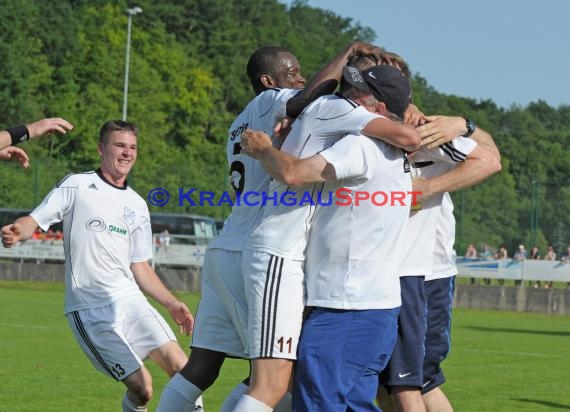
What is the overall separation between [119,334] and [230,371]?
534cm

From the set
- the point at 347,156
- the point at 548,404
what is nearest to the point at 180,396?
the point at 347,156

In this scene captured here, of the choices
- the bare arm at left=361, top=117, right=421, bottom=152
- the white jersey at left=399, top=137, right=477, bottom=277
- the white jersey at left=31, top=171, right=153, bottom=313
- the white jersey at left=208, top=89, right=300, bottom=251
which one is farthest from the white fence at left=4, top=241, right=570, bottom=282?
the bare arm at left=361, top=117, right=421, bottom=152

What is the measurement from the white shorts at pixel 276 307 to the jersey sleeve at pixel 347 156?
52 cm

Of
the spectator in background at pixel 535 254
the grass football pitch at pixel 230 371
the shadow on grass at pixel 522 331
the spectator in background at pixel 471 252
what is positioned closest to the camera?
the grass football pitch at pixel 230 371

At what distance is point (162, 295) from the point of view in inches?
324

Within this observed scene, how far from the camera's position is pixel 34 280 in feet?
112

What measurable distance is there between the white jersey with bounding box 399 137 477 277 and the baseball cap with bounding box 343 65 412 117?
0.82 metres

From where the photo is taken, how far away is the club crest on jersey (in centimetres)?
836

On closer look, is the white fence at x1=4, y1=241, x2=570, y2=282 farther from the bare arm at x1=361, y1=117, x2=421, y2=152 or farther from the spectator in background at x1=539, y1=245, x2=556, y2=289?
the bare arm at x1=361, y1=117, x2=421, y2=152

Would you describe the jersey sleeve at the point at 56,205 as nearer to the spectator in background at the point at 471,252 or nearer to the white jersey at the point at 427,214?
the white jersey at the point at 427,214

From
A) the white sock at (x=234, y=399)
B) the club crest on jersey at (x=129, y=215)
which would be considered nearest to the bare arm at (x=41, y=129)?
the club crest on jersey at (x=129, y=215)

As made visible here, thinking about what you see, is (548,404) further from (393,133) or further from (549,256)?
(549,256)

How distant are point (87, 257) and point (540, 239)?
25.9 metres

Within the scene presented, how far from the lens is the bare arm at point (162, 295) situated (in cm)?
796
